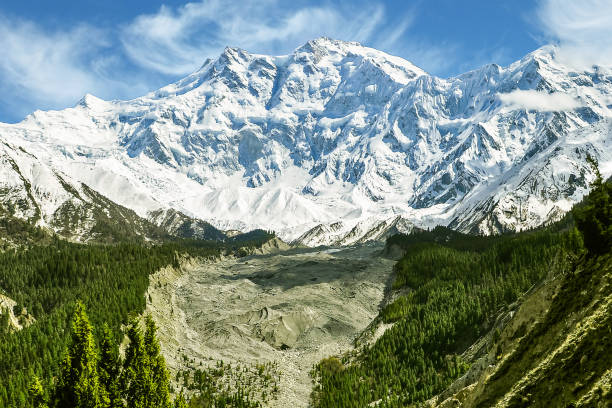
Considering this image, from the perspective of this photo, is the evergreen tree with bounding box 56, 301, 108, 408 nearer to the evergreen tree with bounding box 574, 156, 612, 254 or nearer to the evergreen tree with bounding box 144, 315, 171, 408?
the evergreen tree with bounding box 144, 315, 171, 408

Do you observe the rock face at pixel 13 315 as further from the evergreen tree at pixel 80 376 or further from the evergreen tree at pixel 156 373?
the evergreen tree at pixel 80 376

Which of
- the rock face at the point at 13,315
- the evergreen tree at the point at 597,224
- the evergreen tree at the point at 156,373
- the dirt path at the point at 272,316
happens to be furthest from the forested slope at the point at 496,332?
the rock face at the point at 13,315

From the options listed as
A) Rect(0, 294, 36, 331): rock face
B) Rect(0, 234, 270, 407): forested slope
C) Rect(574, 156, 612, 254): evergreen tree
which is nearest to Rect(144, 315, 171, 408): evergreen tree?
Rect(0, 234, 270, 407): forested slope

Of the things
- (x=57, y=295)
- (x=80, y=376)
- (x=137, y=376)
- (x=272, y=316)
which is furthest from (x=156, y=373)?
(x=57, y=295)

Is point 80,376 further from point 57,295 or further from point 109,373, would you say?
point 57,295

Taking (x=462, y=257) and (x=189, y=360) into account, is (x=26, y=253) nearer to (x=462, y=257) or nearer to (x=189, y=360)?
(x=189, y=360)

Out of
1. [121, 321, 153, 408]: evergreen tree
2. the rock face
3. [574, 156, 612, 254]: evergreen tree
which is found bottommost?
[121, 321, 153, 408]: evergreen tree
